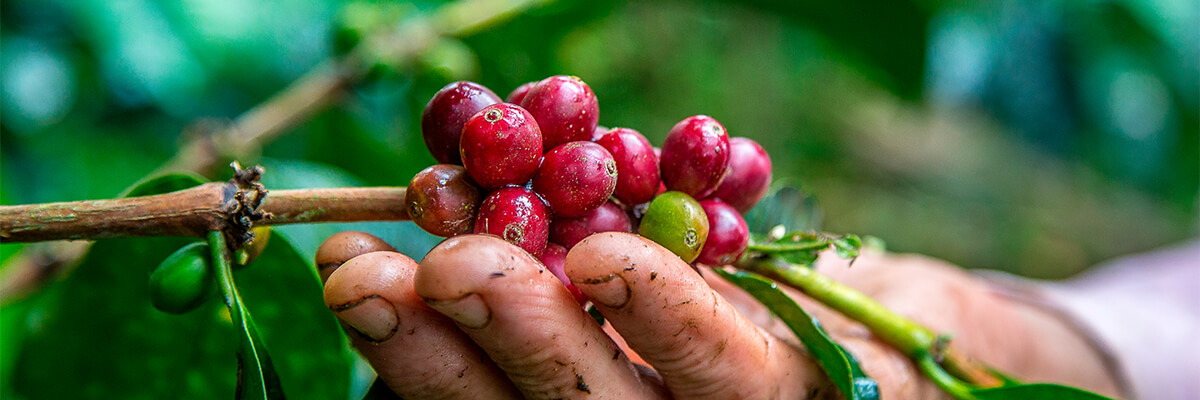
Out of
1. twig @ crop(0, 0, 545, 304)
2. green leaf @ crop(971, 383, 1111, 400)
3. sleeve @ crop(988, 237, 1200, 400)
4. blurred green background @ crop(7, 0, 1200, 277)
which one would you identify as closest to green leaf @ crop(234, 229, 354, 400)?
twig @ crop(0, 0, 545, 304)

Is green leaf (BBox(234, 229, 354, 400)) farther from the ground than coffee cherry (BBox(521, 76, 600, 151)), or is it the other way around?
coffee cherry (BBox(521, 76, 600, 151))

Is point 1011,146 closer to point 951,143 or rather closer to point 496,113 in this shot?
point 951,143

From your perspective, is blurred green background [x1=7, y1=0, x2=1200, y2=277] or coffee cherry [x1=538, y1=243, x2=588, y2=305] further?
blurred green background [x1=7, y1=0, x2=1200, y2=277]

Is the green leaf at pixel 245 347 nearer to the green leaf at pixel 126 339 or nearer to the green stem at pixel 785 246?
the green leaf at pixel 126 339

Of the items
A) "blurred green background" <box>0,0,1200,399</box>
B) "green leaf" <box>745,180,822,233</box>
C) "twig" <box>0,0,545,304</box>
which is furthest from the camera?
"blurred green background" <box>0,0,1200,399</box>

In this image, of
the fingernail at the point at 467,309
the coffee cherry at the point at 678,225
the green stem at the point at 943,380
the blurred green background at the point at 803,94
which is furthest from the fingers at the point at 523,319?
the blurred green background at the point at 803,94

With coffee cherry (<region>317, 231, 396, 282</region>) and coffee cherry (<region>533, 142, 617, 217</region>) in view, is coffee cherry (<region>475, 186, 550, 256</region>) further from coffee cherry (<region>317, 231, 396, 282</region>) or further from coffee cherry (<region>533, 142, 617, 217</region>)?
coffee cherry (<region>317, 231, 396, 282</region>)
